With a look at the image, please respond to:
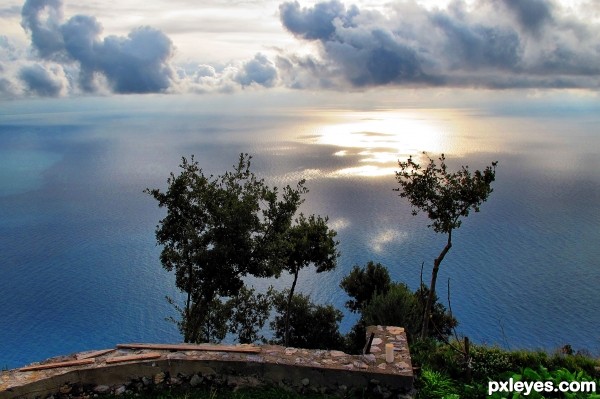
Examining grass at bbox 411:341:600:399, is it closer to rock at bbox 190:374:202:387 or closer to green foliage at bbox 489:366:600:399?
green foliage at bbox 489:366:600:399

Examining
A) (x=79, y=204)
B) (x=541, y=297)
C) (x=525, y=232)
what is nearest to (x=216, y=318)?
(x=541, y=297)

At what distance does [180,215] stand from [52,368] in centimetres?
1091

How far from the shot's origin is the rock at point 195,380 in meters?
11.7

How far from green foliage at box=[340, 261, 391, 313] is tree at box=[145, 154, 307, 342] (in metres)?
12.1

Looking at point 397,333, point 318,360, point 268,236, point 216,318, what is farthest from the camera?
point 216,318

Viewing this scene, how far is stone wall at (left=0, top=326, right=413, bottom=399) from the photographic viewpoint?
11.3 meters

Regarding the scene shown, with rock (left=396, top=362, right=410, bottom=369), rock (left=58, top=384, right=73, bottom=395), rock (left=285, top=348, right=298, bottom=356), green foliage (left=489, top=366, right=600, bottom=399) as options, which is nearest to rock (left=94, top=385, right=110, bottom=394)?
rock (left=58, top=384, right=73, bottom=395)

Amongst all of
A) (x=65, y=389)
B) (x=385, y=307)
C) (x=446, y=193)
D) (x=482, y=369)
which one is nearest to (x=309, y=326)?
(x=385, y=307)

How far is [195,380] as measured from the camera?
11750 millimetres

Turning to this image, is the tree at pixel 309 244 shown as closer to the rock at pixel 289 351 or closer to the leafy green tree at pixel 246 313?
the leafy green tree at pixel 246 313

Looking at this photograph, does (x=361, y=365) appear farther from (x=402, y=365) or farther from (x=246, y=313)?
(x=246, y=313)

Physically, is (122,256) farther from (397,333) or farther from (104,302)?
(397,333)

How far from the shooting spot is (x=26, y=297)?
62844 mm

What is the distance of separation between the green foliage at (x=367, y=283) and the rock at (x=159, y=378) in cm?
2117
